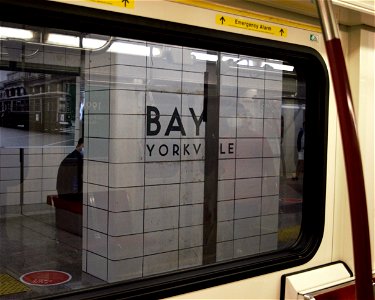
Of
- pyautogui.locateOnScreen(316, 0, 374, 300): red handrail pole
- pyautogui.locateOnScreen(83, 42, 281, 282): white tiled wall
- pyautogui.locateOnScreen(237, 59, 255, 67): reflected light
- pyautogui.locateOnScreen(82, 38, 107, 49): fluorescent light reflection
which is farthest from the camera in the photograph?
pyautogui.locateOnScreen(83, 42, 281, 282): white tiled wall

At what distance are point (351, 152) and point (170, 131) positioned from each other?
9.37 feet

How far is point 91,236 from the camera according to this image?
3641mm

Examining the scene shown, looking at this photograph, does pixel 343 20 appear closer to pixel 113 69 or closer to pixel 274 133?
pixel 274 133

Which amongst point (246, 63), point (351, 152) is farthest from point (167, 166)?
point (351, 152)

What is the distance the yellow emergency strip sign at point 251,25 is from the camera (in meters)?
1.75

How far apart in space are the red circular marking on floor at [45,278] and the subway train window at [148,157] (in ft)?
0.04

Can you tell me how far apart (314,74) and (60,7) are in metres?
1.25

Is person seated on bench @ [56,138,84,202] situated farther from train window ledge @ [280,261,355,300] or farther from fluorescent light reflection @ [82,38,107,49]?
train window ledge @ [280,261,355,300]

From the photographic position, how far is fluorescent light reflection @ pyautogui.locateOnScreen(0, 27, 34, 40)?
69.3 inches

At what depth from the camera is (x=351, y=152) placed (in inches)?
32.0

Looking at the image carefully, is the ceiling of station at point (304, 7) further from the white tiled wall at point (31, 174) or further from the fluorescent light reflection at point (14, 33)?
the white tiled wall at point (31, 174)

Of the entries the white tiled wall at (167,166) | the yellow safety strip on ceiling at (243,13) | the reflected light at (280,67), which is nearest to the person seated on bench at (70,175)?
the white tiled wall at (167,166)

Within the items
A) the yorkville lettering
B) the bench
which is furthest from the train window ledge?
the yorkville lettering

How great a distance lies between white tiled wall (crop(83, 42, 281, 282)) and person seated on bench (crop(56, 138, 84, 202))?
1.20ft
